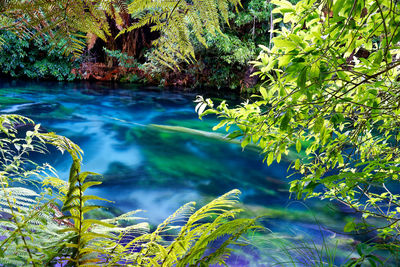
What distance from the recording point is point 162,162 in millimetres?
4406

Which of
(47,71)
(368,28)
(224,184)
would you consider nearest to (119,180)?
(224,184)

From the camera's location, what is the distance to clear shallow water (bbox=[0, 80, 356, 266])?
3.09 metres

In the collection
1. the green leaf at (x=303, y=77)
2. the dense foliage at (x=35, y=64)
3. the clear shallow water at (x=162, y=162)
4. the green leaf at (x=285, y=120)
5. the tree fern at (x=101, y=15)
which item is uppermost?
the tree fern at (x=101, y=15)

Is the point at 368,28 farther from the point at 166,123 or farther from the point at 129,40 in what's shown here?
the point at 129,40

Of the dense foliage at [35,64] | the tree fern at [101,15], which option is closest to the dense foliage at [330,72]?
the tree fern at [101,15]

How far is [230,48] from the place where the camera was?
8.35 metres

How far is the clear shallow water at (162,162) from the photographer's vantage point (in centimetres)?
309

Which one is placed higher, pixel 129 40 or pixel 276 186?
pixel 129 40

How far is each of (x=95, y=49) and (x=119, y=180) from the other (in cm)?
1024

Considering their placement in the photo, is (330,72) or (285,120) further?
(285,120)

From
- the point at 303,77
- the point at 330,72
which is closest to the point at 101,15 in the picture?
the point at 303,77

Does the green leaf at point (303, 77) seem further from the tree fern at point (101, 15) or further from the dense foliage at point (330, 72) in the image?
the tree fern at point (101, 15)

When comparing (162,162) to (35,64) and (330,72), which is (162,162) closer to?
(330,72)

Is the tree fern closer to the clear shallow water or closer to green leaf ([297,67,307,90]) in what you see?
green leaf ([297,67,307,90])
